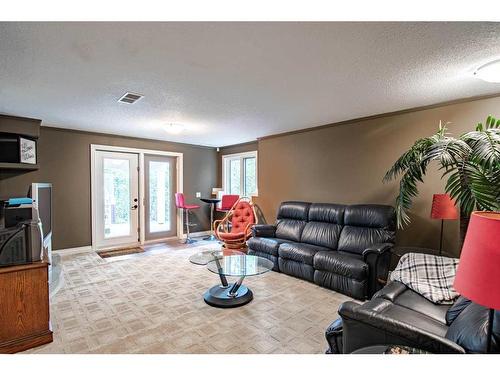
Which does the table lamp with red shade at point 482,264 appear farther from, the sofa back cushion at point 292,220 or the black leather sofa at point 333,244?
the sofa back cushion at point 292,220

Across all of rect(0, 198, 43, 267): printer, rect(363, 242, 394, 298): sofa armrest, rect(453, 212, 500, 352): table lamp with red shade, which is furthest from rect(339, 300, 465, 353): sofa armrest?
rect(0, 198, 43, 267): printer

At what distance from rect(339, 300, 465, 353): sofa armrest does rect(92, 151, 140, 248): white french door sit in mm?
5076

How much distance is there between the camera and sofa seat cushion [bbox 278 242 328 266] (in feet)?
11.2

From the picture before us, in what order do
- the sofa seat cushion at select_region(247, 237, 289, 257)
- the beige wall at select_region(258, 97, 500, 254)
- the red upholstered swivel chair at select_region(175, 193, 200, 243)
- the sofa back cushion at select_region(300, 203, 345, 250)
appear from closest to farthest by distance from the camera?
the beige wall at select_region(258, 97, 500, 254) < the sofa back cushion at select_region(300, 203, 345, 250) < the sofa seat cushion at select_region(247, 237, 289, 257) < the red upholstered swivel chair at select_region(175, 193, 200, 243)

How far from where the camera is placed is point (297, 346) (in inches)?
82.1

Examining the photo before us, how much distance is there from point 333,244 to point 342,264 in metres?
0.71

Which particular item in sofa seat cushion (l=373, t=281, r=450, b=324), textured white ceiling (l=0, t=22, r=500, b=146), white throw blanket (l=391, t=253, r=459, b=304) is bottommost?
sofa seat cushion (l=373, t=281, r=450, b=324)

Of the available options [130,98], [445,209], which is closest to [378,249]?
[445,209]

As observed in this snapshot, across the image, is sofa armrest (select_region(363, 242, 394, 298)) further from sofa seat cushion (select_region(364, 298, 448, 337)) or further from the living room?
sofa seat cushion (select_region(364, 298, 448, 337))

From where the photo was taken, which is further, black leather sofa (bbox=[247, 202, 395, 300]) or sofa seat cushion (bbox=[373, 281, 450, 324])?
black leather sofa (bbox=[247, 202, 395, 300])

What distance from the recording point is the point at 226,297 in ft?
9.48

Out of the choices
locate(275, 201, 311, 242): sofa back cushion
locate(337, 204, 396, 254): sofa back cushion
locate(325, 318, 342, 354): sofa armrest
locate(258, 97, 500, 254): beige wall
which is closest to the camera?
locate(325, 318, 342, 354): sofa armrest

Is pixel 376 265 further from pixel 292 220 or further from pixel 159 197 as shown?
pixel 159 197

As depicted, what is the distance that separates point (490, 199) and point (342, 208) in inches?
79.0
